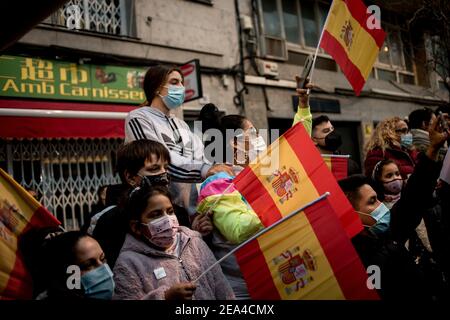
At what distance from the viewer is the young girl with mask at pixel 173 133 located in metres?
2.90

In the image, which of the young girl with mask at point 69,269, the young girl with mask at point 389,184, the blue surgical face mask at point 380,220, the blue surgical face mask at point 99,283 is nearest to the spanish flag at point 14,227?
the young girl with mask at point 69,269

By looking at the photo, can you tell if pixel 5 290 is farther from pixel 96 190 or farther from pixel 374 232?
pixel 96 190

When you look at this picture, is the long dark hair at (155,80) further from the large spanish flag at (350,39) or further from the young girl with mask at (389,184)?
the young girl with mask at (389,184)

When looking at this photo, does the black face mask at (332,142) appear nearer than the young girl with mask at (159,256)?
No

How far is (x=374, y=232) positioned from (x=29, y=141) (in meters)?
5.59

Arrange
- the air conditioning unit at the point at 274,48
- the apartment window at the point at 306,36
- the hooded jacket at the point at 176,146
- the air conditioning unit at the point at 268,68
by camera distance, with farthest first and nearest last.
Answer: the apartment window at the point at 306,36 → the air conditioning unit at the point at 274,48 → the air conditioning unit at the point at 268,68 → the hooded jacket at the point at 176,146

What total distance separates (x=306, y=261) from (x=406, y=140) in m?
3.16

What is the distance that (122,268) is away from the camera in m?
2.25

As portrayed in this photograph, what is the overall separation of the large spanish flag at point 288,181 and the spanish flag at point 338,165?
1.13 m

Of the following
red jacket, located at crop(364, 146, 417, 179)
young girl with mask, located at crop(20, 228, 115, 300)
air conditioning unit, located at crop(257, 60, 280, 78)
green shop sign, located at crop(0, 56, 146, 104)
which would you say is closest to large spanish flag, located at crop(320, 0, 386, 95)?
red jacket, located at crop(364, 146, 417, 179)

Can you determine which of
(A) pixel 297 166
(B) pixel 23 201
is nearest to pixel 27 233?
(B) pixel 23 201

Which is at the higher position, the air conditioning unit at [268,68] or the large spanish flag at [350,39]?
the air conditioning unit at [268,68]

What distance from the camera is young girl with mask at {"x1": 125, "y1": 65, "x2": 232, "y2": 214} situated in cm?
290

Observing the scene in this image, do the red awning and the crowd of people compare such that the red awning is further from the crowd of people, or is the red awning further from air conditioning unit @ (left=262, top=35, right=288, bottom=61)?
air conditioning unit @ (left=262, top=35, right=288, bottom=61)
